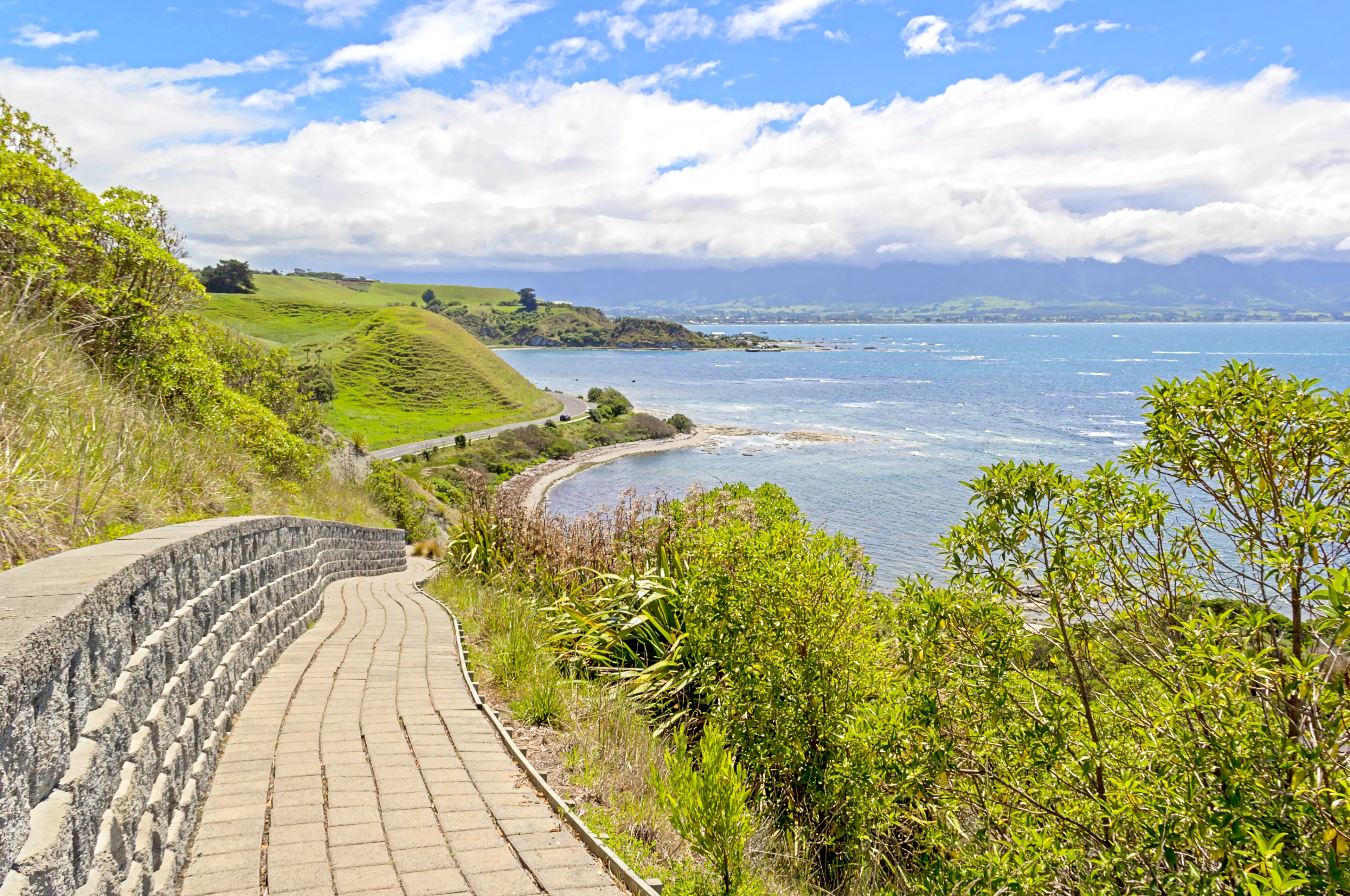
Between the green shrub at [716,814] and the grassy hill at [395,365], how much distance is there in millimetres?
68726

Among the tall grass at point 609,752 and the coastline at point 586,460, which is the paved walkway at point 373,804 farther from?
the coastline at point 586,460

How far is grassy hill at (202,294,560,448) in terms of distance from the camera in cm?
7806

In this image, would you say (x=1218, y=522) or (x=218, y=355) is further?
(x=218, y=355)

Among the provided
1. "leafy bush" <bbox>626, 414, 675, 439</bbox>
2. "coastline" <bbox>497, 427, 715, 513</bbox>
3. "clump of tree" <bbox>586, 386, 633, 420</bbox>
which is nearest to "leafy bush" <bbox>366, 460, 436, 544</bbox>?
"coastline" <bbox>497, 427, 715, 513</bbox>

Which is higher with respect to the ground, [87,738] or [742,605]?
[87,738]

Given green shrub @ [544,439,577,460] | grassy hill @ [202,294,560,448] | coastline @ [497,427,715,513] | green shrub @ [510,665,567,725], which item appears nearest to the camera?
green shrub @ [510,665,567,725]

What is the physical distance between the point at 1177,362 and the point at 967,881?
15542 cm

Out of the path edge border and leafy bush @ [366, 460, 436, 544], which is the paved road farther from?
the path edge border

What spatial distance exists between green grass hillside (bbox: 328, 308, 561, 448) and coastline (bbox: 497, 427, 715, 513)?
1474 cm

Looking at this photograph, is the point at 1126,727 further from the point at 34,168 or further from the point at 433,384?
the point at 433,384

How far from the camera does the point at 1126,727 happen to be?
11.3 feet

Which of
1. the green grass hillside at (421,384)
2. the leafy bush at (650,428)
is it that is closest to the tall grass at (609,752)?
the green grass hillside at (421,384)

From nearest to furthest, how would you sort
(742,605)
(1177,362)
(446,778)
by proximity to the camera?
(446,778) < (742,605) < (1177,362)

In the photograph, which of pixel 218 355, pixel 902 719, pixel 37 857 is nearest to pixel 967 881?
pixel 902 719
